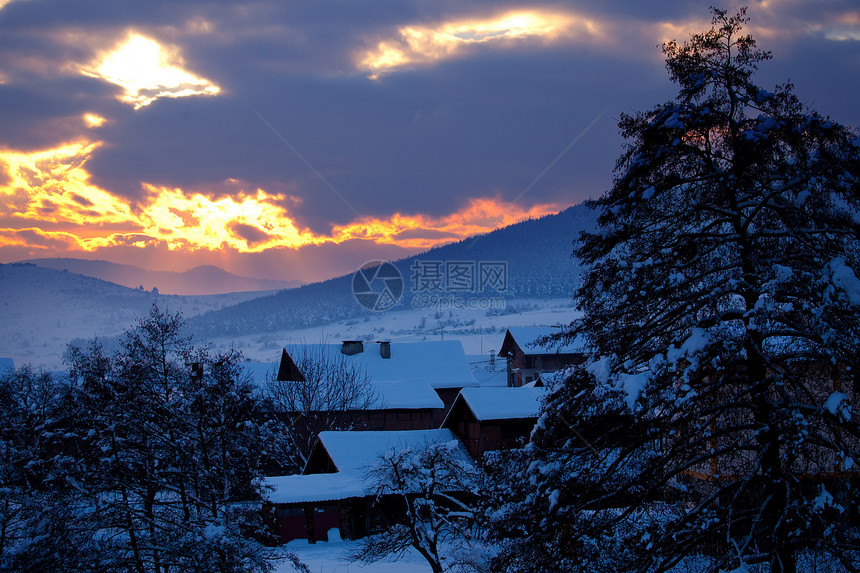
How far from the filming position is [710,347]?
7.39 metres

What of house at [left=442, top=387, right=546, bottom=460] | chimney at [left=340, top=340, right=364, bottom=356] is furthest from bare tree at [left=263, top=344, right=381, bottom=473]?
house at [left=442, top=387, right=546, bottom=460]

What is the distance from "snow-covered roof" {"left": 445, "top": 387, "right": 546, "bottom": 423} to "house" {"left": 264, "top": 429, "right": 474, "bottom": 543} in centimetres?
363

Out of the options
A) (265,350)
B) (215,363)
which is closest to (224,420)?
(215,363)

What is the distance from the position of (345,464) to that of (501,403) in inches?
349

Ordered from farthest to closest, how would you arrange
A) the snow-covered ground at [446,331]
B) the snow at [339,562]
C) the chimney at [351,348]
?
1. the snow-covered ground at [446,331]
2. the chimney at [351,348]
3. the snow at [339,562]

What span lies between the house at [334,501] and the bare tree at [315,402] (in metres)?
9.93

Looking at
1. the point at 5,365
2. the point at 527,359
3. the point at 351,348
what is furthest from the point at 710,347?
the point at 5,365

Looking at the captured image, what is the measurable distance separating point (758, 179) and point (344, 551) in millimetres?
23837

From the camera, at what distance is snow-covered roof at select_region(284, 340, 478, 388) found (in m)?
56.8

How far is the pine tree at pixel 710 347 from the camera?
277 inches

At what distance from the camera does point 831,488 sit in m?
7.74

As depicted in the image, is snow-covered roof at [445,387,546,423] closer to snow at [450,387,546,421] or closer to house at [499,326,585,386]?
snow at [450,387,546,421]

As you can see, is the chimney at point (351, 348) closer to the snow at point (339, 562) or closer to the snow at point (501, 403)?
the snow at point (501, 403)

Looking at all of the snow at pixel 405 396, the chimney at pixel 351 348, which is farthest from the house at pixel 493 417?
the chimney at pixel 351 348
